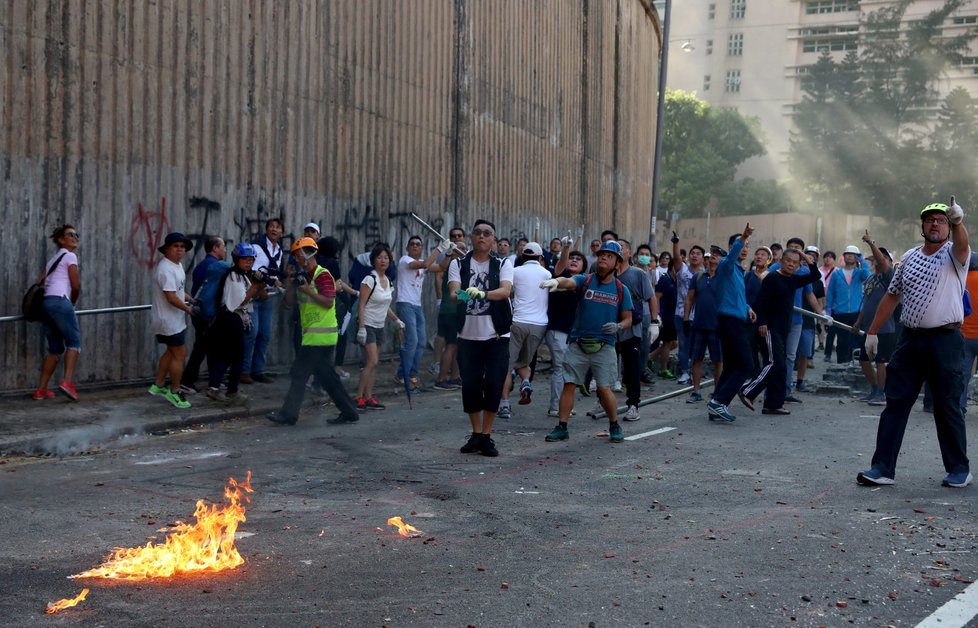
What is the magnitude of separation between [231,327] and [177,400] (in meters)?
0.91

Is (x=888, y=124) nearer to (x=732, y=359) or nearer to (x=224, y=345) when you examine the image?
(x=732, y=359)

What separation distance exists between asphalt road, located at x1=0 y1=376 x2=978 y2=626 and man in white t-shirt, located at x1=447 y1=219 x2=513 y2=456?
0.43 m

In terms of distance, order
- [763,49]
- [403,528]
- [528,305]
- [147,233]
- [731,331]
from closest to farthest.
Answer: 1. [403,528]
2. [528,305]
3. [147,233]
4. [731,331]
5. [763,49]

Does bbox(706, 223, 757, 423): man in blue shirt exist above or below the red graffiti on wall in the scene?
below

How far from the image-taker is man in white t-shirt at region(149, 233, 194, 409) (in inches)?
439

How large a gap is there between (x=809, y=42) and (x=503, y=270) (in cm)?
7755

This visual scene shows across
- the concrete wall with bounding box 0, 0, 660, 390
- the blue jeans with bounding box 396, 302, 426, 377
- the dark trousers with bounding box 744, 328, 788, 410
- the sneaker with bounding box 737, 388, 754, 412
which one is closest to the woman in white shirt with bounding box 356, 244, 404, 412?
the blue jeans with bounding box 396, 302, 426, 377

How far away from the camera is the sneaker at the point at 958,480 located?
7.78 meters

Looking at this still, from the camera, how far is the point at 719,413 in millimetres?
11758

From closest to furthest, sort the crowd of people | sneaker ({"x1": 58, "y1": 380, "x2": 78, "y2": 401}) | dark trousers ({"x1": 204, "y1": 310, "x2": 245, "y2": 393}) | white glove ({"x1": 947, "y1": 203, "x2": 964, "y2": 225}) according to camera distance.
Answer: white glove ({"x1": 947, "y1": 203, "x2": 964, "y2": 225}), the crowd of people, sneaker ({"x1": 58, "y1": 380, "x2": 78, "y2": 401}), dark trousers ({"x1": 204, "y1": 310, "x2": 245, "y2": 393})

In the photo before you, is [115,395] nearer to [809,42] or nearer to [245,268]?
[245,268]

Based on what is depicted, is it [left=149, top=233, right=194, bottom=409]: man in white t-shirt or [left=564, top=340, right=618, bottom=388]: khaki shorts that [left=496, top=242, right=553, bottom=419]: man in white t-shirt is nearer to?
[left=564, top=340, right=618, bottom=388]: khaki shorts

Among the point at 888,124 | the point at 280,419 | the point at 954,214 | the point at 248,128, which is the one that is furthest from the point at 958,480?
the point at 888,124

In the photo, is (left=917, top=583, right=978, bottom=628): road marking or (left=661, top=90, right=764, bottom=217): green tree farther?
(left=661, top=90, right=764, bottom=217): green tree
